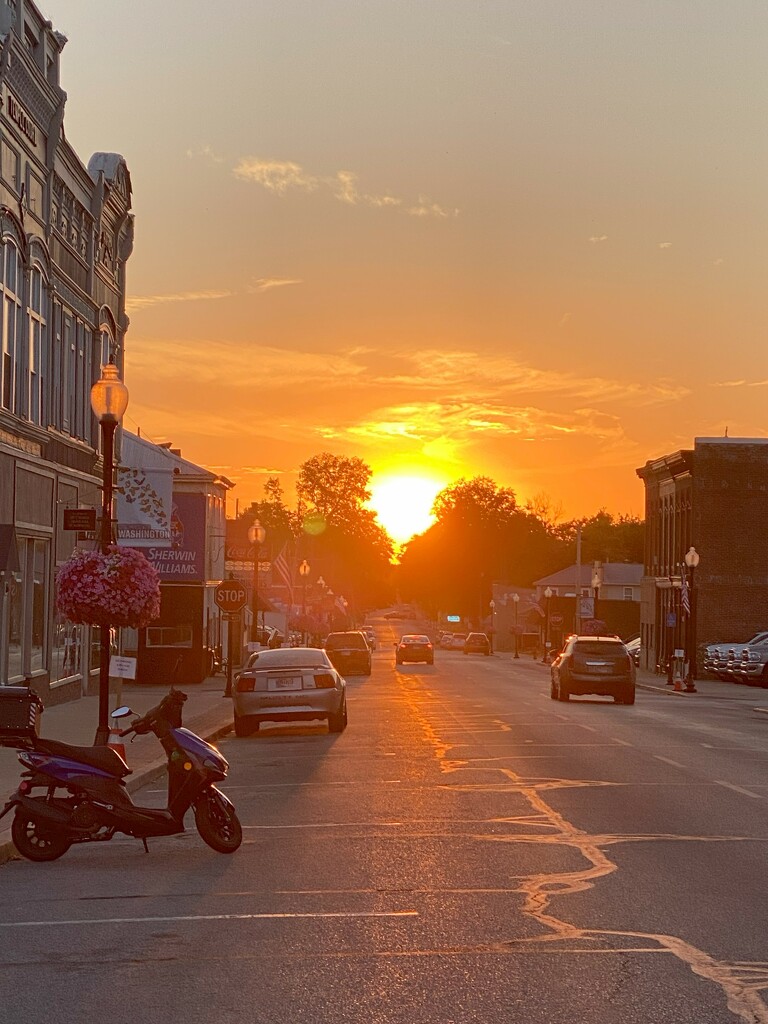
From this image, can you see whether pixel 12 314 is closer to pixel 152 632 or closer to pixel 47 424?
pixel 47 424

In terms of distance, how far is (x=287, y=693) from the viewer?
1045 inches

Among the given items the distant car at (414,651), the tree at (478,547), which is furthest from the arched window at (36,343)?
the tree at (478,547)

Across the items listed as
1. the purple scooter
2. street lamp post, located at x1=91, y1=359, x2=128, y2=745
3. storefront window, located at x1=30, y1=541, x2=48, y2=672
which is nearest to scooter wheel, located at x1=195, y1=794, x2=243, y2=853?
the purple scooter

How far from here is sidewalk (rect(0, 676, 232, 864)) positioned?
57.1 feet

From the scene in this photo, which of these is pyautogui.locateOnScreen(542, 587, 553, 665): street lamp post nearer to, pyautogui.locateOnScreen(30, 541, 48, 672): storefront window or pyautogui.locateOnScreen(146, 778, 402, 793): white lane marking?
pyautogui.locateOnScreen(30, 541, 48, 672): storefront window

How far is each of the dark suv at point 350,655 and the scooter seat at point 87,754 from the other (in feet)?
155

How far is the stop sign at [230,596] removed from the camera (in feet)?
131

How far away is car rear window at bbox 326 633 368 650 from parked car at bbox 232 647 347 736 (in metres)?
33.2

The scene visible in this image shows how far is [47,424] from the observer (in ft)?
102

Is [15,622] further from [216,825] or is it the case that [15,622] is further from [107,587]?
[216,825]

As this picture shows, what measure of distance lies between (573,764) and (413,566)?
16821cm

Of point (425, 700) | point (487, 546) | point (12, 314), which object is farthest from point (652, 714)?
point (487, 546)

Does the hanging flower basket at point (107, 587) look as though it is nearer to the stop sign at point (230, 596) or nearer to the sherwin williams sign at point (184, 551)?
the stop sign at point (230, 596)

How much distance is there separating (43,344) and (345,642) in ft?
103
